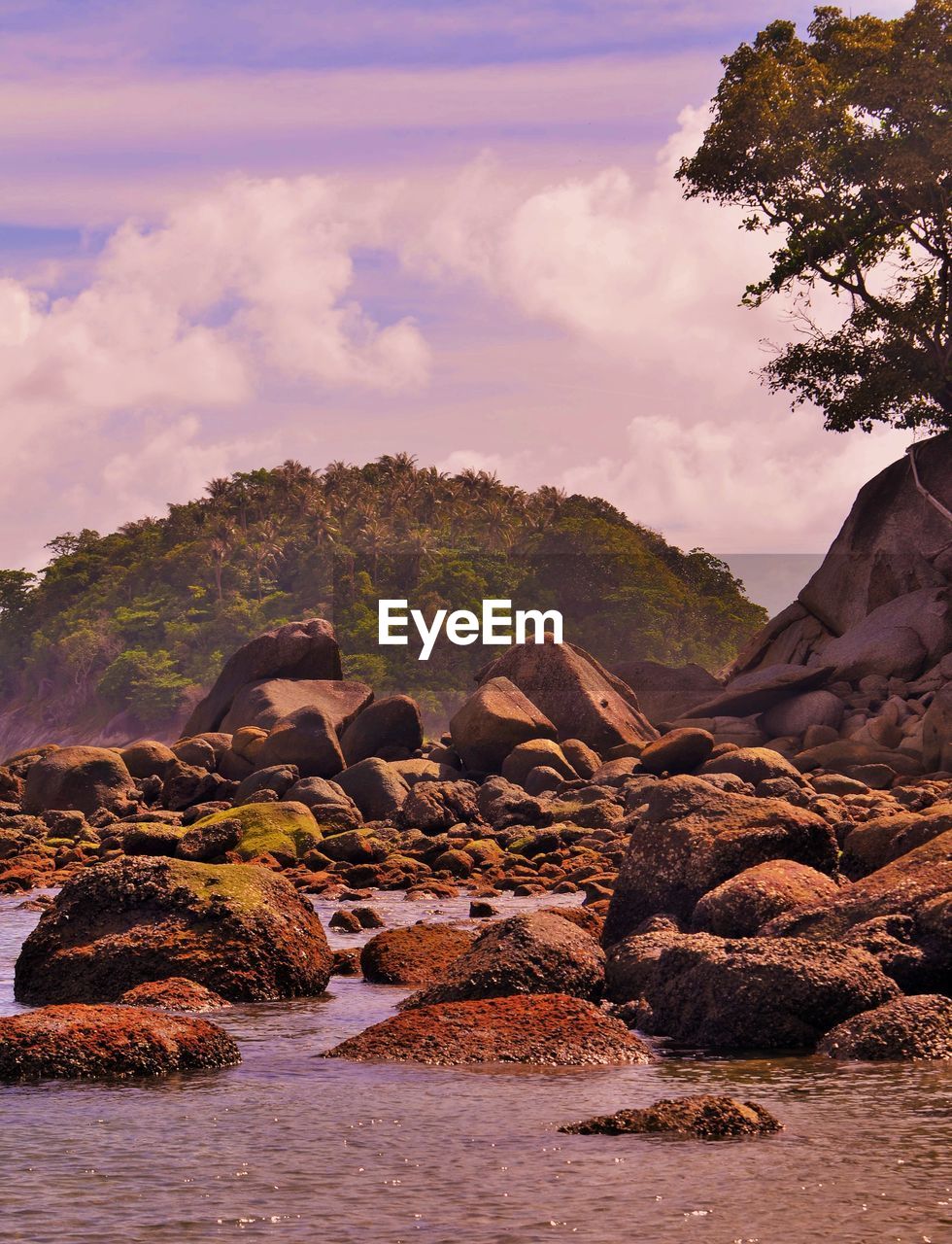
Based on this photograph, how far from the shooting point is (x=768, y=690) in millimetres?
35531

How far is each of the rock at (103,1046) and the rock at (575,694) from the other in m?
Result: 26.1

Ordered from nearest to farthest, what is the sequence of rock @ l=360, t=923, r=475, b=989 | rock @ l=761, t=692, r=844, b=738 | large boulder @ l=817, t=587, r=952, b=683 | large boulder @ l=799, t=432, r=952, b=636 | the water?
the water → rock @ l=360, t=923, r=475, b=989 → rock @ l=761, t=692, r=844, b=738 → large boulder @ l=817, t=587, r=952, b=683 → large boulder @ l=799, t=432, r=952, b=636

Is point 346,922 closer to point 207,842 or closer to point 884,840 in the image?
point 207,842

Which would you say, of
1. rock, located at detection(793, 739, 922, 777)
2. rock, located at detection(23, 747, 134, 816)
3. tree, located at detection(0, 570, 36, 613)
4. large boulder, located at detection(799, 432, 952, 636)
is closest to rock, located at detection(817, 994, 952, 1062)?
rock, located at detection(793, 739, 922, 777)

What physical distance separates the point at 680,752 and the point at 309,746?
24.3ft

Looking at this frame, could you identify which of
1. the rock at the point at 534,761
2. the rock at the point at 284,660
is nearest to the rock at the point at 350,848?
the rock at the point at 534,761

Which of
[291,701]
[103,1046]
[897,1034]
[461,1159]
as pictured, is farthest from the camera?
[291,701]

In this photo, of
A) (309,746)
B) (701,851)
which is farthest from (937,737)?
(701,851)

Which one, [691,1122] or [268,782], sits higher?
[268,782]

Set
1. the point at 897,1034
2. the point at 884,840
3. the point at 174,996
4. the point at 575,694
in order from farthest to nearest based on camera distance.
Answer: the point at 575,694 → the point at 884,840 → the point at 174,996 → the point at 897,1034

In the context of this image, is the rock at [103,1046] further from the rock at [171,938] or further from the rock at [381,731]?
the rock at [381,731]

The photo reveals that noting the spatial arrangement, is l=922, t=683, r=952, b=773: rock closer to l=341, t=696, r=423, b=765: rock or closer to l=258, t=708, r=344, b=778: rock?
l=341, t=696, r=423, b=765: rock

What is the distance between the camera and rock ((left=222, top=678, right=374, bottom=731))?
36125 millimetres

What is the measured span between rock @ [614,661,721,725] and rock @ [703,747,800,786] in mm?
11044
